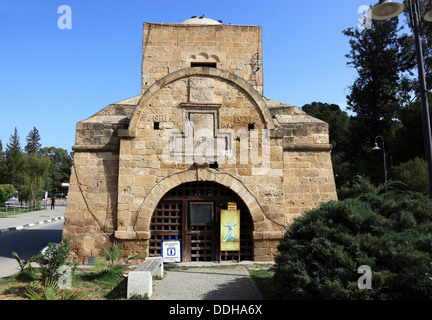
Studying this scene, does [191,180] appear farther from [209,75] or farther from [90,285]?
[90,285]

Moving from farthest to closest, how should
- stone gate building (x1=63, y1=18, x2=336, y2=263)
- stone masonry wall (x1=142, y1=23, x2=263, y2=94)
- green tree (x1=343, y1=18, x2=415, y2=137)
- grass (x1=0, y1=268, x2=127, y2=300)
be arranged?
green tree (x1=343, y1=18, x2=415, y2=137), stone masonry wall (x1=142, y1=23, x2=263, y2=94), stone gate building (x1=63, y1=18, x2=336, y2=263), grass (x1=0, y1=268, x2=127, y2=300)

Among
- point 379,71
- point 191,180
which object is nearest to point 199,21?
point 191,180

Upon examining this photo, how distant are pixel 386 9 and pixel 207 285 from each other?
6013mm

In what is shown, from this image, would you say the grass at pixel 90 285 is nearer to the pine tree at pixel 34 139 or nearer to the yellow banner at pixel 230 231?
the yellow banner at pixel 230 231

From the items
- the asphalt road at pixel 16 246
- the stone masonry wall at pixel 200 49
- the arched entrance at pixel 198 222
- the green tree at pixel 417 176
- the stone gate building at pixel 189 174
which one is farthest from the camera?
the green tree at pixel 417 176

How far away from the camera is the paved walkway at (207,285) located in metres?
5.55

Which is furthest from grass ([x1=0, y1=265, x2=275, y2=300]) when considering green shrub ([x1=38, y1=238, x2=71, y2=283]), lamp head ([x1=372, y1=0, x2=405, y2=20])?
lamp head ([x1=372, y1=0, x2=405, y2=20])

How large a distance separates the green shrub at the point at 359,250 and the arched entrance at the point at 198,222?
3.20 metres

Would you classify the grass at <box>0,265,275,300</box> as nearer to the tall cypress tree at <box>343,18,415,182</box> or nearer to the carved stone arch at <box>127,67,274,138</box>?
the carved stone arch at <box>127,67,274,138</box>

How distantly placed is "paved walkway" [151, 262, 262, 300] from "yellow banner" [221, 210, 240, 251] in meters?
0.58

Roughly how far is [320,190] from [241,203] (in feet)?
7.26

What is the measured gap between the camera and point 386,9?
5.86m

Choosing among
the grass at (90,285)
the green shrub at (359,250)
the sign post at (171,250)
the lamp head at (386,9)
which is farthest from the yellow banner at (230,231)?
the lamp head at (386,9)

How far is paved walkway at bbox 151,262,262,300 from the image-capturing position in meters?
5.55
